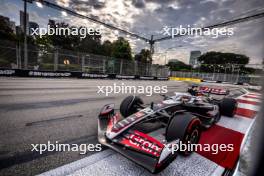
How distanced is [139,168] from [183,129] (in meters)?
0.72

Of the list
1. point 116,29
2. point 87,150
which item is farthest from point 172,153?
point 116,29

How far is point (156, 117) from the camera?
2.45m

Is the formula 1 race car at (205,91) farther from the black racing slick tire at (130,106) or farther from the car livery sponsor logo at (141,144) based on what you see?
the car livery sponsor logo at (141,144)

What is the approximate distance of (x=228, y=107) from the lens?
3.70 meters

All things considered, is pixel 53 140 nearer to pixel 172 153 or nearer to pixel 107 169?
pixel 107 169

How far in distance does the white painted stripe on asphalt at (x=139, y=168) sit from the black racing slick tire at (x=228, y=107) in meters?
2.37

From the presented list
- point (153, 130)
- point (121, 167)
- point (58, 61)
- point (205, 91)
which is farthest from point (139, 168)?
point (58, 61)

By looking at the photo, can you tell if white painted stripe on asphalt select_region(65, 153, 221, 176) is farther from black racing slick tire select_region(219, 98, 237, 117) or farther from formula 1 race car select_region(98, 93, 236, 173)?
black racing slick tire select_region(219, 98, 237, 117)

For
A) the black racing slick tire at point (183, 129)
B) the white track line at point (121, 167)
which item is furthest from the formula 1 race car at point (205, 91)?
the white track line at point (121, 167)

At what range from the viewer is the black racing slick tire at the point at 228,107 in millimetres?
3678

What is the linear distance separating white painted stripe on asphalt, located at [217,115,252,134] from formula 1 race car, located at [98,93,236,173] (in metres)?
0.50

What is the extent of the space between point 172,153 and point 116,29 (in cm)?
2044

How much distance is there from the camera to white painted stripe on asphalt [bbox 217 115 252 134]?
10.2 ft

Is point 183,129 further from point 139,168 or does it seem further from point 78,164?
point 78,164
